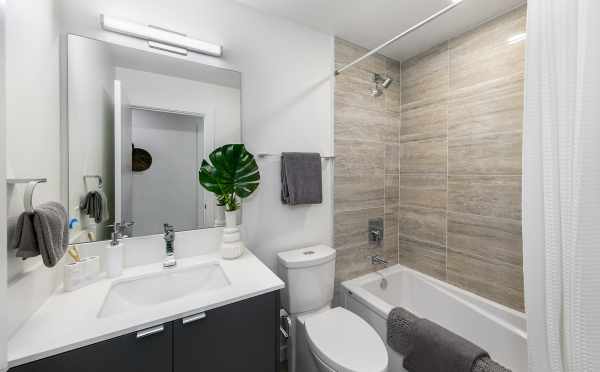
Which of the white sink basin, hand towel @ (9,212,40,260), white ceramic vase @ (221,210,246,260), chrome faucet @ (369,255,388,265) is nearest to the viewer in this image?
hand towel @ (9,212,40,260)

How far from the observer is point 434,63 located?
1960 millimetres

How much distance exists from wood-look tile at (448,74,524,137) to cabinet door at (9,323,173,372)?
2.17m

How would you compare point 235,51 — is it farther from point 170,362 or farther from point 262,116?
point 170,362

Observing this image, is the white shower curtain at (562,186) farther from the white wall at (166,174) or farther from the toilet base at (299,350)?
the white wall at (166,174)

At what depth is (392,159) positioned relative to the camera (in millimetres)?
2209

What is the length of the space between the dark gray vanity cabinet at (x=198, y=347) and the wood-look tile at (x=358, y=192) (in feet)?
3.46

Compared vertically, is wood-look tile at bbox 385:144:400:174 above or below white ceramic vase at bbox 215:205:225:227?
above

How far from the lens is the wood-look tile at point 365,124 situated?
6.25 ft

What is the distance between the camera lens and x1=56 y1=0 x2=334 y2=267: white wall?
1359mm

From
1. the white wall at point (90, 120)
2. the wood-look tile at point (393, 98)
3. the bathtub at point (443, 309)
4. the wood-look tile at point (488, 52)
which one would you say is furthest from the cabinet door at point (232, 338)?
the wood-look tile at point (488, 52)

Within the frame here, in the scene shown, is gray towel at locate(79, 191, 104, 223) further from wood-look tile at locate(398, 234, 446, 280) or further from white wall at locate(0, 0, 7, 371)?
wood-look tile at locate(398, 234, 446, 280)

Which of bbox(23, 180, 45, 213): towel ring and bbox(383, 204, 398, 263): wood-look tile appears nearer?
bbox(23, 180, 45, 213): towel ring

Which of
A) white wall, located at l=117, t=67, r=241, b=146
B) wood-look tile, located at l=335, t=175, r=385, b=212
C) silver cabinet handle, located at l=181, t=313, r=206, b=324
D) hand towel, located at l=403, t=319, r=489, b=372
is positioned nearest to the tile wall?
wood-look tile, located at l=335, t=175, r=385, b=212

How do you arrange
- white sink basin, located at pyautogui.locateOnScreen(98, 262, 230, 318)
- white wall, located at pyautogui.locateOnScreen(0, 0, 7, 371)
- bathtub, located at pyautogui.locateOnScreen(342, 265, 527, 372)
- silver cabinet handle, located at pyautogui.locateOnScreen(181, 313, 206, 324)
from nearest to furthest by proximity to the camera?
white wall, located at pyautogui.locateOnScreen(0, 0, 7, 371), silver cabinet handle, located at pyautogui.locateOnScreen(181, 313, 206, 324), white sink basin, located at pyautogui.locateOnScreen(98, 262, 230, 318), bathtub, located at pyautogui.locateOnScreen(342, 265, 527, 372)
